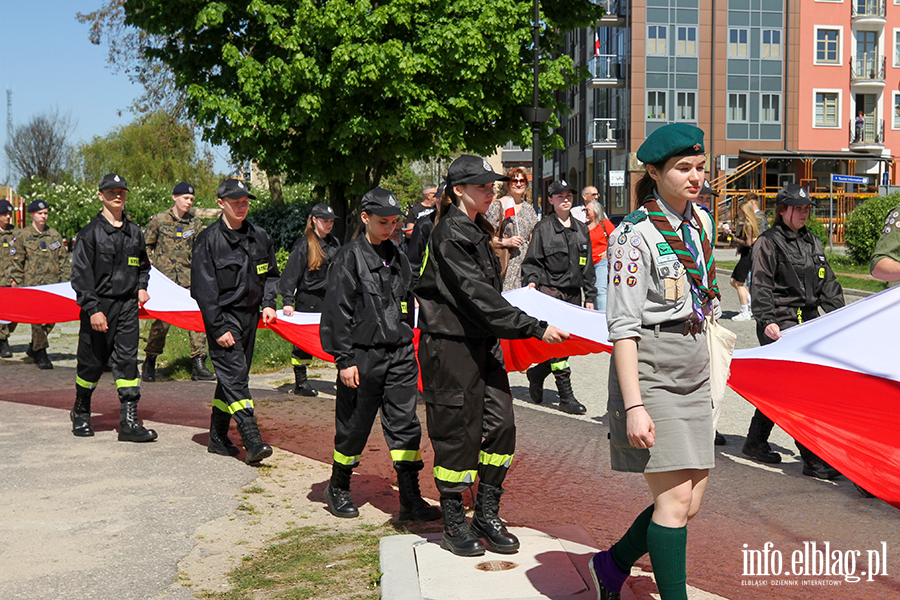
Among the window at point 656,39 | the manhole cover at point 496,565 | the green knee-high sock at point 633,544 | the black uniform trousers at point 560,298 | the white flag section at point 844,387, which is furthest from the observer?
the window at point 656,39

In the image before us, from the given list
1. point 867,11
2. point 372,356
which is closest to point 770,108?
point 867,11

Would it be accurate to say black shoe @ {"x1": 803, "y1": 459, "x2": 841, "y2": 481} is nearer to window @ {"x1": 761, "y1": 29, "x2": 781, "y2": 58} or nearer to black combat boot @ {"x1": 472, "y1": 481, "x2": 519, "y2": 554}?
black combat boot @ {"x1": 472, "y1": 481, "x2": 519, "y2": 554}

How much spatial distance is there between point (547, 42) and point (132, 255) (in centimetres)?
2082

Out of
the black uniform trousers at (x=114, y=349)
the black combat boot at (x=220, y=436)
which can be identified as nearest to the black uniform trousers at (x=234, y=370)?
the black combat boot at (x=220, y=436)

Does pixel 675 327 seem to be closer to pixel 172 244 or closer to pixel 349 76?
pixel 172 244

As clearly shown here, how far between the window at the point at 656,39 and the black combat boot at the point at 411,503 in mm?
50132

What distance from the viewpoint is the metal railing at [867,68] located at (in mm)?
53094

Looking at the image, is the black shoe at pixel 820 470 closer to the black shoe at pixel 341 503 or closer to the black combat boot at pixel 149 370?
the black shoe at pixel 341 503

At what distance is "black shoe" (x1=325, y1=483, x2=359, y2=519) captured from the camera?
231 inches

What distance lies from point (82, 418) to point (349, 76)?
15899 mm

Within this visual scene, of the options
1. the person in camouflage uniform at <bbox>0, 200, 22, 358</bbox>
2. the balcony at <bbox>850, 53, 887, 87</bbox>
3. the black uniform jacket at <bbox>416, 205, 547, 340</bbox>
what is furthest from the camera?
the balcony at <bbox>850, 53, 887, 87</bbox>

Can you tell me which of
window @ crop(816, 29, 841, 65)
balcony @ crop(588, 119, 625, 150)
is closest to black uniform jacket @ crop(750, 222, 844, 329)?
balcony @ crop(588, 119, 625, 150)

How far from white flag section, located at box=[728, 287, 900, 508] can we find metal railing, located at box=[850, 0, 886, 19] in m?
54.2
